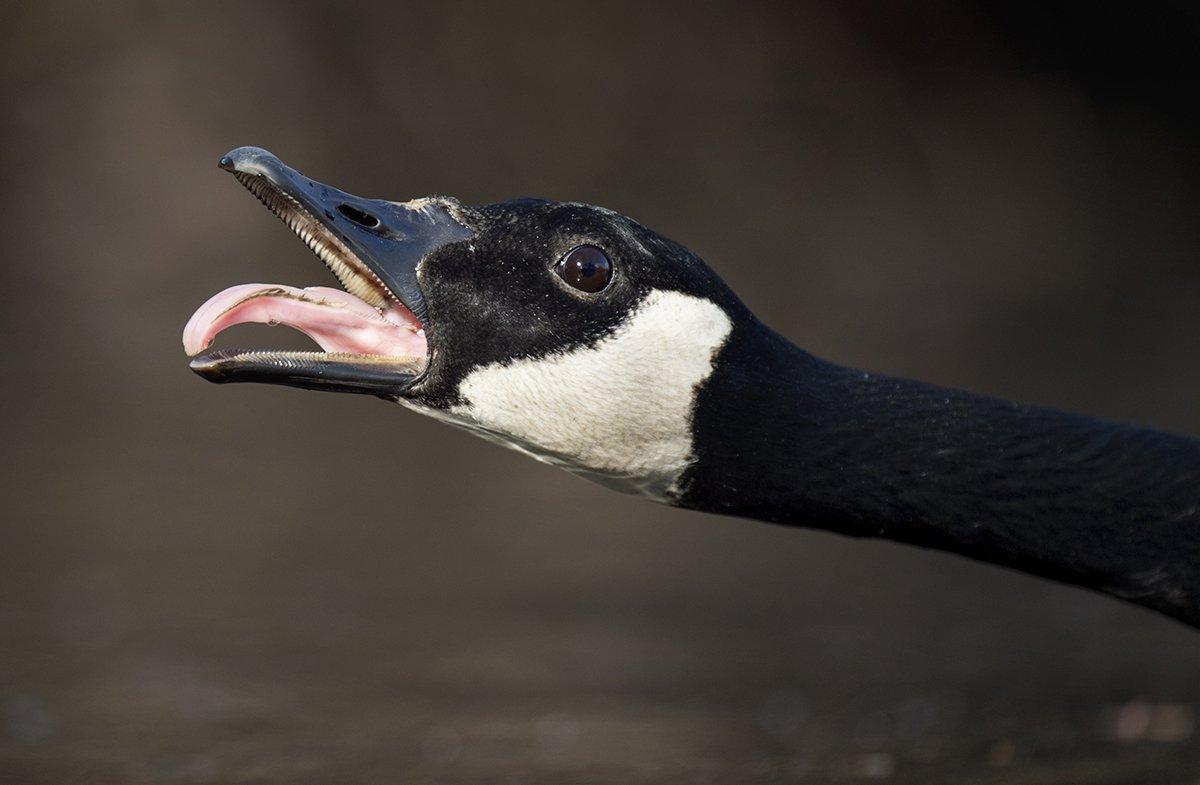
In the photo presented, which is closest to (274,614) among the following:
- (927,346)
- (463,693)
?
(463,693)

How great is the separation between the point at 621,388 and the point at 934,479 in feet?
2.63

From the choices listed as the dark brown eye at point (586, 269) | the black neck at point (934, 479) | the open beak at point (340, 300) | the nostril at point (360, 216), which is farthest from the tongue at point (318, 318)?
the black neck at point (934, 479)

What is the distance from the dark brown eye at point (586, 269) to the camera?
354 centimetres

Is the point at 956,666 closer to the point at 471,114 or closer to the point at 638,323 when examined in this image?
the point at 638,323

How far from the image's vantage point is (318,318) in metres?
3.53

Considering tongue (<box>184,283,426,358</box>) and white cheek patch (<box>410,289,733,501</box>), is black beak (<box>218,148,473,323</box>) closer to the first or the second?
tongue (<box>184,283,426,358</box>)

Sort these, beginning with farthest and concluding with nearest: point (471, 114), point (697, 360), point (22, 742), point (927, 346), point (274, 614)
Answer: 1. point (471, 114)
2. point (927, 346)
3. point (274, 614)
4. point (22, 742)
5. point (697, 360)

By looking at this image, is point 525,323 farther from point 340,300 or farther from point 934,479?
point 934,479

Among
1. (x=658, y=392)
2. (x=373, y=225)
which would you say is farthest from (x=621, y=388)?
(x=373, y=225)

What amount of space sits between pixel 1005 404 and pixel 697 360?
0.85m

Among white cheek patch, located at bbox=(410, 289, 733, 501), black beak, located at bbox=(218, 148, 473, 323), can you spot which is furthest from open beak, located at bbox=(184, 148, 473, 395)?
white cheek patch, located at bbox=(410, 289, 733, 501)

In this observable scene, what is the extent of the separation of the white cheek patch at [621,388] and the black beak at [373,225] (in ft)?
0.97

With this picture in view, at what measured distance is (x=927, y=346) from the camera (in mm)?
11859

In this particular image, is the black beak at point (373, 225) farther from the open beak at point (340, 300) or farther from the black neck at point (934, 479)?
the black neck at point (934, 479)
